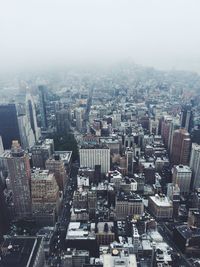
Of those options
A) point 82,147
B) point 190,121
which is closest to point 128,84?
point 190,121

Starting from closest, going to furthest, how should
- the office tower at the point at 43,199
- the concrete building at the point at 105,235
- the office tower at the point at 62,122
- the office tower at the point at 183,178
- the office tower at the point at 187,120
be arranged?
the concrete building at the point at 105,235, the office tower at the point at 43,199, the office tower at the point at 183,178, the office tower at the point at 187,120, the office tower at the point at 62,122

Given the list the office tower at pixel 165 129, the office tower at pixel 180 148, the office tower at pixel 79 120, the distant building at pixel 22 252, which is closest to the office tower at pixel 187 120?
the office tower at pixel 165 129

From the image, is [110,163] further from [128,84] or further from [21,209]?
[128,84]

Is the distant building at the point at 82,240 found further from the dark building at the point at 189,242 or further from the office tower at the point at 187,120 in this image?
the office tower at the point at 187,120

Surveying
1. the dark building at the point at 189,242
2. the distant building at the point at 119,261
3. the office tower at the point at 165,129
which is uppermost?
the distant building at the point at 119,261

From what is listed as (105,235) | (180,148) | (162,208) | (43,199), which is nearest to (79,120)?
(180,148)

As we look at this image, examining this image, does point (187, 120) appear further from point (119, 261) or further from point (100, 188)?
point (119, 261)

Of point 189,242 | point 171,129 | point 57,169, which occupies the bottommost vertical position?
point 189,242
